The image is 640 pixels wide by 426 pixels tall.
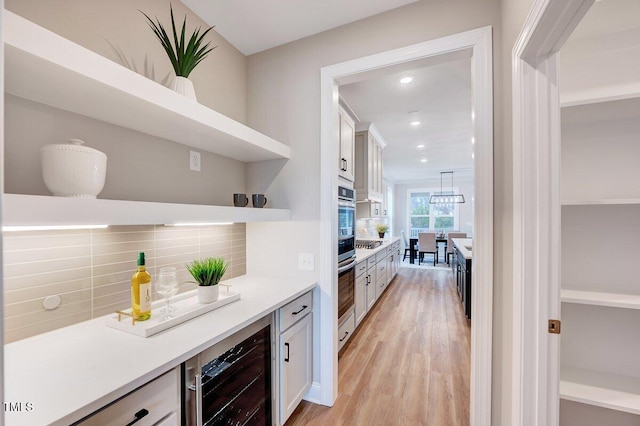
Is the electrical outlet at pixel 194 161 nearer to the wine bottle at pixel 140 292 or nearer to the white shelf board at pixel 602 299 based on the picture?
the wine bottle at pixel 140 292

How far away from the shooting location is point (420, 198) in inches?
377

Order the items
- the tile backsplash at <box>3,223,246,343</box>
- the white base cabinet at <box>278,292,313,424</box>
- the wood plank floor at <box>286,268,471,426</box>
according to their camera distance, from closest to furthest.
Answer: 1. the tile backsplash at <box>3,223,246,343</box>
2. the white base cabinet at <box>278,292,313,424</box>
3. the wood plank floor at <box>286,268,471,426</box>

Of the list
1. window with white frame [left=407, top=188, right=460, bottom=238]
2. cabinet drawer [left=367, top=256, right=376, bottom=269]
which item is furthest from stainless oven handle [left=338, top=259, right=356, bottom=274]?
window with white frame [left=407, top=188, right=460, bottom=238]

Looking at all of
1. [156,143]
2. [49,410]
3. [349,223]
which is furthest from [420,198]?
[49,410]

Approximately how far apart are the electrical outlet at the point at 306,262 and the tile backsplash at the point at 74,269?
759 millimetres

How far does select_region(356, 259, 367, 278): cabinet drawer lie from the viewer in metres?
3.10

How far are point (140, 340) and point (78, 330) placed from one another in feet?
1.01

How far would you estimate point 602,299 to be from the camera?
1176 millimetres

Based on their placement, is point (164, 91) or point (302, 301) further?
point (302, 301)

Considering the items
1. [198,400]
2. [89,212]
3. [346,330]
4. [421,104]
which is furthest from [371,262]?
[89,212]

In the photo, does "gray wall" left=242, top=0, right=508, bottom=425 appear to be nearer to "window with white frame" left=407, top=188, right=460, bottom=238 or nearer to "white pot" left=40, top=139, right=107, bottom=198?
"white pot" left=40, top=139, right=107, bottom=198

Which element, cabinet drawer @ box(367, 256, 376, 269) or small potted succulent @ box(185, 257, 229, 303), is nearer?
small potted succulent @ box(185, 257, 229, 303)

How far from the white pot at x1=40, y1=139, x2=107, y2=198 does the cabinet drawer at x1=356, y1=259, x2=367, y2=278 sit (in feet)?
8.31

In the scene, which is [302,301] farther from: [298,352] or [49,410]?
[49,410]
